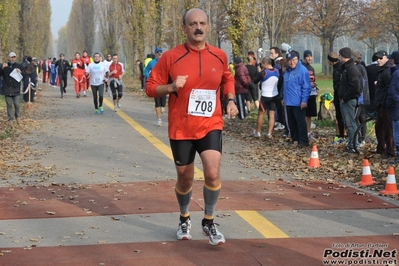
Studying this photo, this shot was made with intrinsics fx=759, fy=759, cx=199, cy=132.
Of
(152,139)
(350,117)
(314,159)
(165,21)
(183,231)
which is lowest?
(152,139)

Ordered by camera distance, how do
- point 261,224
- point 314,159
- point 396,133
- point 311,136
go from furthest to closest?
point 311,136 → point 396,133 → point 314,159 → point 261,224

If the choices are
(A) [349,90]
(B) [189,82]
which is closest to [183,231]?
(B) [189,82]

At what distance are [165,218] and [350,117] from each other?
267 inches

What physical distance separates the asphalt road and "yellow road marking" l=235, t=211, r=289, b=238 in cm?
1

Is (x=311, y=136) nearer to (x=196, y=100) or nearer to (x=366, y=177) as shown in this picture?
(x=366, y=177)

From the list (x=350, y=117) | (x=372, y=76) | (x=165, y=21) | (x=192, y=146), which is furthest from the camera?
(x=165, y=21)

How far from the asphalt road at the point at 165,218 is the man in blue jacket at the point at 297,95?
218 centimetres

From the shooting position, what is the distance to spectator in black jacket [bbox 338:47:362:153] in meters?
13.8

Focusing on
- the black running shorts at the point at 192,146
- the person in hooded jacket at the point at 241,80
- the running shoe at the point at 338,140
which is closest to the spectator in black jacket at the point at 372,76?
the running shoe at the point at 338,140

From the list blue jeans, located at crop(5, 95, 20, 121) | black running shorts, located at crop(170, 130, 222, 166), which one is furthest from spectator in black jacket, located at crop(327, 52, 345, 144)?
blue jeans, located at crop(5, 95, 20, 121)

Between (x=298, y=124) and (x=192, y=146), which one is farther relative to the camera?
(x=298, y=124)

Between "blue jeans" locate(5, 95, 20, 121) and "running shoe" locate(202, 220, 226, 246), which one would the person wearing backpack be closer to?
"running shoe" locate(202, 220, 226, 246)

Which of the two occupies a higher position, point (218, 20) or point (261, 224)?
point (218, 20)

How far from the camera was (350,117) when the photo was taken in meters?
14.1
